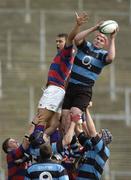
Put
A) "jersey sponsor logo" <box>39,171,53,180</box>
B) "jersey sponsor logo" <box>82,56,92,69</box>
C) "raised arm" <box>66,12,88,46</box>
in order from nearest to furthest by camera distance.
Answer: "jersey sponsor logo" <box>39,171,53,180</box>
"raised arm" <box>66,12,88,46</box>
"jersey sponsor logo" <box>82,56,92,69</box>

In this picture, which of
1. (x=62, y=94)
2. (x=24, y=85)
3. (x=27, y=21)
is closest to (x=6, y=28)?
(x=27, y=21)

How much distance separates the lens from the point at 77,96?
15234mm

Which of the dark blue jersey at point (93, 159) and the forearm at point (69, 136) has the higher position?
the forearm at point (69, 136)

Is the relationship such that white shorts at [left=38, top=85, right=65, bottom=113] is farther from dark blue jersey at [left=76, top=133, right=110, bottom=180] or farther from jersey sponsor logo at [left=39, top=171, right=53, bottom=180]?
jersey sponsor logo at [left=39, top=171, right=53, bottom=180]

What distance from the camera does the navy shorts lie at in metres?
15.2

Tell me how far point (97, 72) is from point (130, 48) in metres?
12.3

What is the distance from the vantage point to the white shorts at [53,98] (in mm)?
15344

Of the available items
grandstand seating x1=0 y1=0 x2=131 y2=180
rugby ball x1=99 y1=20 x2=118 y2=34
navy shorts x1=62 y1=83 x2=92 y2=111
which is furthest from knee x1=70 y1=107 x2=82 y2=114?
grandstand seating x1=0 y1=0 x2=131 y2=180

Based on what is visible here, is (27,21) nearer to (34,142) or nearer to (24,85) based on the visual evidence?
(24,85)

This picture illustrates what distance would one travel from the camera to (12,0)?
1161 inches

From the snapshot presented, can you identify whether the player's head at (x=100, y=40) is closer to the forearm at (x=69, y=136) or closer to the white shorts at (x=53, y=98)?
the white shorts at (x=53, y=98)

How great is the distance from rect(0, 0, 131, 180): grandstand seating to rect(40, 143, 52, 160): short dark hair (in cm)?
844

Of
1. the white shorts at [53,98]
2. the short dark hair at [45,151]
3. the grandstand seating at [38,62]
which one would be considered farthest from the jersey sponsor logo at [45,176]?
the grandstand seating at [38,62]

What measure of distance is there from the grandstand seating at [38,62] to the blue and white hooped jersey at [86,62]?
7329 millimetres
